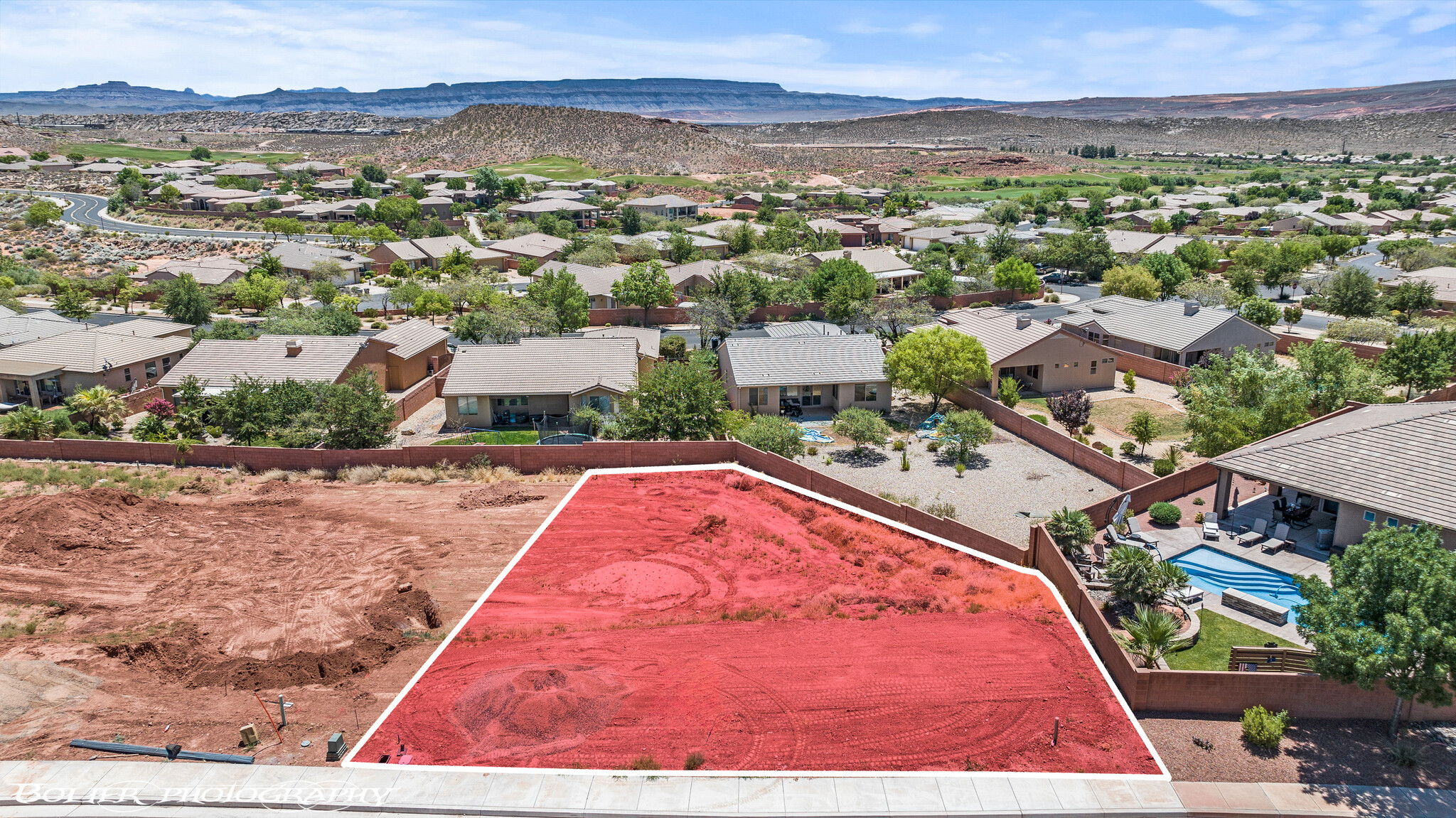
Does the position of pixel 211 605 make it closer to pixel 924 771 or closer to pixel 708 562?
pixel 708 562

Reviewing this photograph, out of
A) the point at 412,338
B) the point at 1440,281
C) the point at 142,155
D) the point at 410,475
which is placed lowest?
the point at 410,475

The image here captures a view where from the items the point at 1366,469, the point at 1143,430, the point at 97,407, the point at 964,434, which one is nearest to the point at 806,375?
the point at 964,434

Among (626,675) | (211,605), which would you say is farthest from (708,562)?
(211,605)

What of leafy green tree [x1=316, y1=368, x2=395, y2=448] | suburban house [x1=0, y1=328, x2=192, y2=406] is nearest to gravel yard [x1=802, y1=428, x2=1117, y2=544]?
leafy green tree [x1=316, y1=368, x2=395, y2=448]

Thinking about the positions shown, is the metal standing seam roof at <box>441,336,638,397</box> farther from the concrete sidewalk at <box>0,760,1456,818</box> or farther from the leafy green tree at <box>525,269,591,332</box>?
the concrete sidewalk at <box>0,760,1456,818</box>

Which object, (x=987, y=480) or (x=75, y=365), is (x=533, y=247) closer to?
(x=75, y=365)

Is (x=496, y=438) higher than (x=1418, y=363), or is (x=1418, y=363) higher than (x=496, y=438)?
(x=1418, y=363)

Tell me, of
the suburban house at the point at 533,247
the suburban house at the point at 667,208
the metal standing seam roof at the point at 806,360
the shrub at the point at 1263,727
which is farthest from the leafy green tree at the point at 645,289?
the suburban house at the point at 667,208
